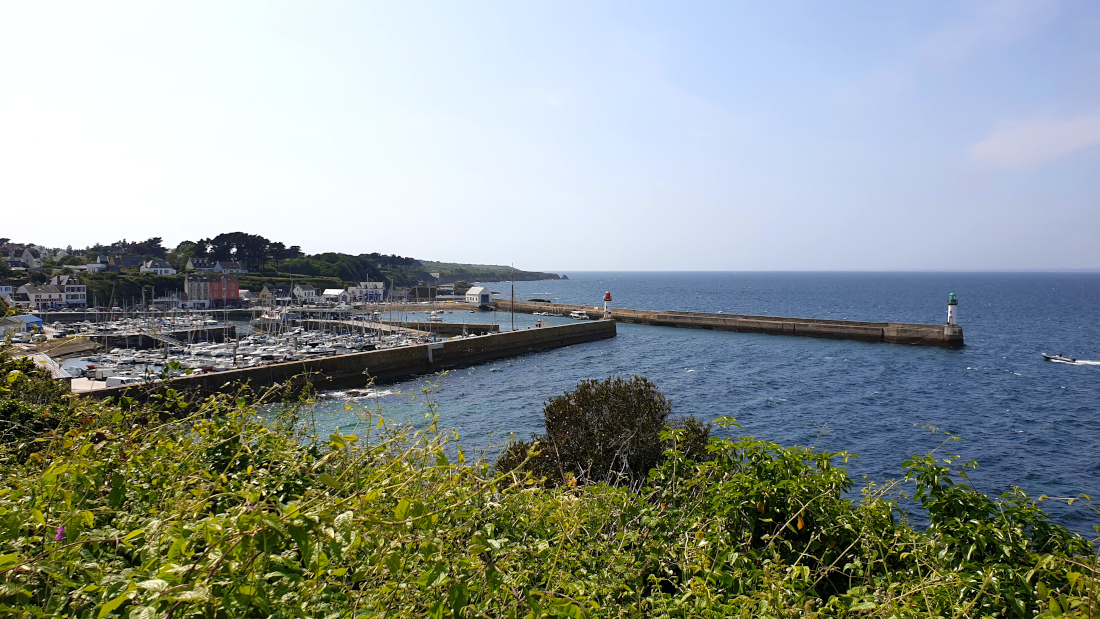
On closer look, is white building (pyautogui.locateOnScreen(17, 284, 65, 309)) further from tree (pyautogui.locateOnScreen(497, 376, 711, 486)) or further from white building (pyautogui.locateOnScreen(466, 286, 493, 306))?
tree (pyautogui.locateOnScreen(497, 376, 711, 486))

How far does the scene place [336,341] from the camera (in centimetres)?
4088

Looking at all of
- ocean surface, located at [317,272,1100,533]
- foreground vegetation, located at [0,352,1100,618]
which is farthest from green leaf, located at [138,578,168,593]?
ocean surface, located at [317,272,1100,533]

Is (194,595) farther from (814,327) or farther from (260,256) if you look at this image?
(260,256)

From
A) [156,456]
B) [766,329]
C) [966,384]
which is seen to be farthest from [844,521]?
[766,329]

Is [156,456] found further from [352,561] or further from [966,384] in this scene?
[966,384]

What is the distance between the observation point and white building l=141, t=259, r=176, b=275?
85.5 metres

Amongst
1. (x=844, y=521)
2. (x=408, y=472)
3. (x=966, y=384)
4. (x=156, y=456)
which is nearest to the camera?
(x=408, y=472)

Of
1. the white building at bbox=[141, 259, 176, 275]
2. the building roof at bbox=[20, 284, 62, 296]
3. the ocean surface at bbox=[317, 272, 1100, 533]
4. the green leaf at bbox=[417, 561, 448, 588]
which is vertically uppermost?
the white building at bbox=[141, 259, 176, 275]

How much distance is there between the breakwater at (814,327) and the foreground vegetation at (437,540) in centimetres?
4368

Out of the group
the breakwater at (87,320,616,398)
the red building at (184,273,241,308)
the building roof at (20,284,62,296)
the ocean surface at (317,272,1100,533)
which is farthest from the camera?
the red building at (184,273,241,308)

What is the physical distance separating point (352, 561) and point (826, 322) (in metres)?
51.7

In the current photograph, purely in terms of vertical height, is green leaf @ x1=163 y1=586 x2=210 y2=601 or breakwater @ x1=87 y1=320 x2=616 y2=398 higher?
green leaf @ x1=163 y1=586 x2=210 y2=601

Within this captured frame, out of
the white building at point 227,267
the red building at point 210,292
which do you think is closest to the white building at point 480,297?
the red building at point 210,292

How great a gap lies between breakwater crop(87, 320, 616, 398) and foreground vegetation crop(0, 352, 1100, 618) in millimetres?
17093
